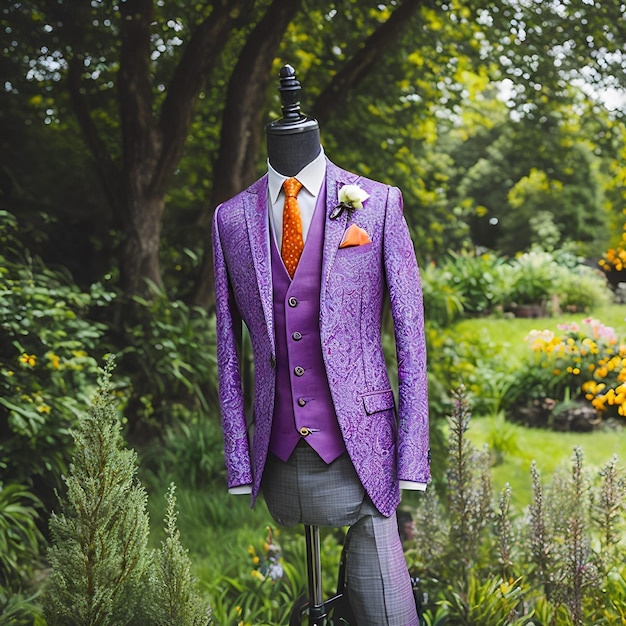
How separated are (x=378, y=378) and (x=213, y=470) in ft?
7.75

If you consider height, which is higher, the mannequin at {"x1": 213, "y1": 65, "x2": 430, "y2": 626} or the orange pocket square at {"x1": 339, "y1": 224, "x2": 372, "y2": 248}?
the orange pocket square at {"x1": 339, "y1": 224, "x2": 372, "y2": 248}

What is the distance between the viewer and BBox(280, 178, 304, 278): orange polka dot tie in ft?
6.57

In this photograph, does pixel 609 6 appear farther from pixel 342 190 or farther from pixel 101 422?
pixel 101 422

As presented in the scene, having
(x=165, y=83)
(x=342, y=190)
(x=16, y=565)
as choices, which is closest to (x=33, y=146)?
(x=165, y=83)

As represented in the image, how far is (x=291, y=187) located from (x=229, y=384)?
0.55m

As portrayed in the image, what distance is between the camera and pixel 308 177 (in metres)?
2.03

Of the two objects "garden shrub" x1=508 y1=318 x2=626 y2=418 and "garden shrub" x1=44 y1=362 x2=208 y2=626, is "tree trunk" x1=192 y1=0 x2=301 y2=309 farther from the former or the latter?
"garden shrub" x1=44 y1=362 x2=208 y2=626

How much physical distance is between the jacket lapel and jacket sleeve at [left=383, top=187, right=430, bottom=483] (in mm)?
304

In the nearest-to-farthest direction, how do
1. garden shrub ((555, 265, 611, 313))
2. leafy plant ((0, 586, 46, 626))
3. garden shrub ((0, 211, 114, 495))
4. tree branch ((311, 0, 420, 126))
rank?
1. leafy plant ((0, 586, 46, 626))
2. garden shrub ((0, 211, 114, 495))
3. tree branch ((311, 0, 420, 126))
4. garden shrub ((555, 265, 611, 313))

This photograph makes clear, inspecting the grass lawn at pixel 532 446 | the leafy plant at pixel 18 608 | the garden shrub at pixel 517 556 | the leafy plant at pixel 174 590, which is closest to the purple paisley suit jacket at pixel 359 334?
the leafy plant at pixel 174 590

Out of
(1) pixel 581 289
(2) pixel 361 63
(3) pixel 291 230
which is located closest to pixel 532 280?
(1) pixel 581 289

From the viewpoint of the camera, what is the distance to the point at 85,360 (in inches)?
141

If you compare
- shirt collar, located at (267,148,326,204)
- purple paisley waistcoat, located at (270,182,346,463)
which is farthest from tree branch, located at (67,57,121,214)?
purple paisley waistcoat, located at (270,182,346,463)

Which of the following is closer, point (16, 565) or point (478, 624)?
point (478, 624)
